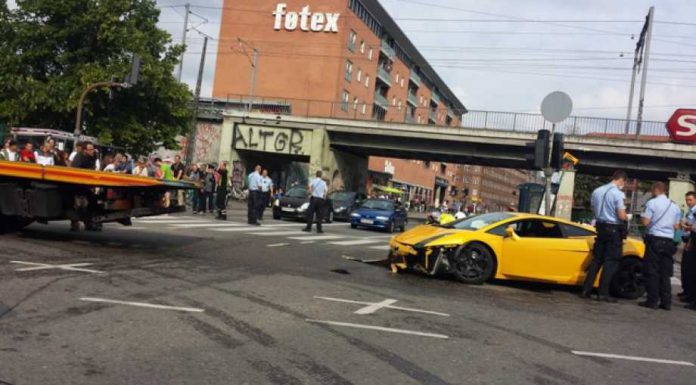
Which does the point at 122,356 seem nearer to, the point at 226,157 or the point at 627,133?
the point at 627,133

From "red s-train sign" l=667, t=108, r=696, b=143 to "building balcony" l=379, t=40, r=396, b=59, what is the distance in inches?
1474

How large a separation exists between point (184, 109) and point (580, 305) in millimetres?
32385

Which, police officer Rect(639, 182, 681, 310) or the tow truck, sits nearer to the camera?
police officer Rect(639, 182, 681, 310)

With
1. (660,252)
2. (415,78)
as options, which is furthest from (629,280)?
(415,78)

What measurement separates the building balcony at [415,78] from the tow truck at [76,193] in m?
73.4

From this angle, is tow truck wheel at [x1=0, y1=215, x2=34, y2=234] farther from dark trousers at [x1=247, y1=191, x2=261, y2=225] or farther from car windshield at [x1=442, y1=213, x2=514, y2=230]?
dark trousers at [x1=247, y1=191, x2=261, y2=225]

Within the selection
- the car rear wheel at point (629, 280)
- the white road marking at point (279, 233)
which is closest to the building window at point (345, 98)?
the white road marking at point (279, 233)

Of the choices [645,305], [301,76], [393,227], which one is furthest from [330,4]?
[645,305]

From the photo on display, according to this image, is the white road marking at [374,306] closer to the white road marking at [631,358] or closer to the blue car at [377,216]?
the white road marking at [631,358]

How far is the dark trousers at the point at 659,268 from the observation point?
8836 mm

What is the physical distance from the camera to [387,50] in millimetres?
69375

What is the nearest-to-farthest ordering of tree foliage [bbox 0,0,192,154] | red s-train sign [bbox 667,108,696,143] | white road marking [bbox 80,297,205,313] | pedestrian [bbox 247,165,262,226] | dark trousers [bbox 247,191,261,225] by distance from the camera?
1. white road marking [bbox 80,297,205,313]
2. pedestrian [bbox 247,165,262,226]
3. dark trousers [bbox 247,191,261,225]
4. red s-train sign [bbox 667,108,696,143]
5. tree foliage [bbox 0,0,192,154]

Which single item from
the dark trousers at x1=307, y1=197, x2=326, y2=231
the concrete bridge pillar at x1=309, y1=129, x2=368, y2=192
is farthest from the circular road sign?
the concrete bridge pillar at x1=309, y1=129, x2=368, y2=192

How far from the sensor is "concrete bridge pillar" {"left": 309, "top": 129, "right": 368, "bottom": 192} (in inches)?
1570
